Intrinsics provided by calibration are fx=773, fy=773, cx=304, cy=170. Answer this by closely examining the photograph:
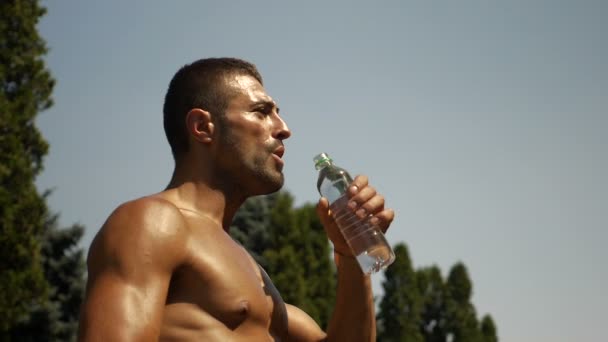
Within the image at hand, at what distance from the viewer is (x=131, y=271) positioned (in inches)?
102

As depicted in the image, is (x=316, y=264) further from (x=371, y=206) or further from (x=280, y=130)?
(x=371, y=206)

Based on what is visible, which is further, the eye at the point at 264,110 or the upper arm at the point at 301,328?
the upper arm at the point at 301,328

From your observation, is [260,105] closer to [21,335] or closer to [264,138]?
[264,138]

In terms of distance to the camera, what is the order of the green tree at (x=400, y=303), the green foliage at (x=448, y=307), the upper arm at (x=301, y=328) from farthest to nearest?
1. the green foliage at (x=448, y=307)
2. the green tree at (x=400, y=303)
3. the upper arm at (x=301, y=328)

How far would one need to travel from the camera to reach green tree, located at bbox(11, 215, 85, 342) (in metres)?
27.5

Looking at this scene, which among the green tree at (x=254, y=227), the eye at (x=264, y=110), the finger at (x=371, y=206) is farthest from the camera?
the green tree at (x=254, y=227)

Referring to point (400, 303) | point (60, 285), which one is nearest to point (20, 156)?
point (60, 285)

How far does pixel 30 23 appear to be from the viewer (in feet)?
69.6

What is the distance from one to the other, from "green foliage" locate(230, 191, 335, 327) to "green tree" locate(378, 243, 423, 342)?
913 cm

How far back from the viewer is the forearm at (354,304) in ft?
11.2

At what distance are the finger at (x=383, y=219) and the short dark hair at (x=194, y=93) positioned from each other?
2.55 ft

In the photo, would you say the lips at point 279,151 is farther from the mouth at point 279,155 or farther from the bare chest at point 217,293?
the bare chest at point 217,293

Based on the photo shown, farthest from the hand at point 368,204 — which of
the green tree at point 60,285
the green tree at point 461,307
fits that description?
the green tree at point 461,307

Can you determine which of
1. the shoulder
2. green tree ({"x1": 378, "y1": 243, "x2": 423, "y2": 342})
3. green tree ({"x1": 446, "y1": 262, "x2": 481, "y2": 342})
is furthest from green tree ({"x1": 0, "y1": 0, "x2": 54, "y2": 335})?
green tree ({"x1": 446, "y1": 262, "x2": 481, "y2": 342})
